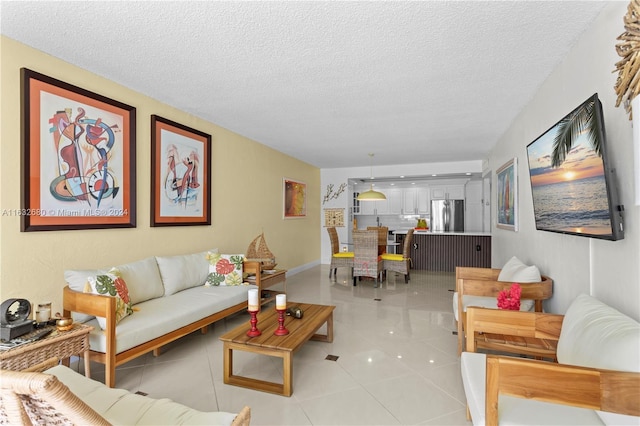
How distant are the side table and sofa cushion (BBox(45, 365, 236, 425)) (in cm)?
45

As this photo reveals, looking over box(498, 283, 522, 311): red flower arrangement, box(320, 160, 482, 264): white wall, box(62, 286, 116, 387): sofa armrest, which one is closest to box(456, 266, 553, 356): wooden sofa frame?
box(498, 283, 522, 311): red flower arrangement

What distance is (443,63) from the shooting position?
2.55 meters

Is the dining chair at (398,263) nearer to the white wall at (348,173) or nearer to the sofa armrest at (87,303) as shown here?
the white wall at (348,173)

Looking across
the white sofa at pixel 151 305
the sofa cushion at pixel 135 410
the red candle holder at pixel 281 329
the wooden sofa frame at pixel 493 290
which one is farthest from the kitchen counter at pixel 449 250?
the sofa cushion at pixel 135 410

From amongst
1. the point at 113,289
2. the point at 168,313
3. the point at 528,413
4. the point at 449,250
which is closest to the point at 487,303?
the point at 528,413

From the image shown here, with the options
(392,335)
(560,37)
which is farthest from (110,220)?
(560,37)

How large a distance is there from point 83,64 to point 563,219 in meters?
3.91

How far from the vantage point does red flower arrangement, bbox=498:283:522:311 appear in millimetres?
2262

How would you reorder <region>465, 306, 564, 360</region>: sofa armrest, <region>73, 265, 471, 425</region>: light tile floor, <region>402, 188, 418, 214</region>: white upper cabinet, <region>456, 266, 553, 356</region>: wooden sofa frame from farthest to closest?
<region>402, 188, 418, 214</region>: white upper cabinet < <region>456, 266, 553, 356</region>: wooden sofa frame < <region>73, 265, 471, 425</region>: light tile floor < <region>465, 306, 564, 360</region>: sofa armrest

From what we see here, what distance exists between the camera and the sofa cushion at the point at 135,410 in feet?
4.24

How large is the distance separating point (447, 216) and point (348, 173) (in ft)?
10.3

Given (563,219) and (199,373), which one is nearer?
(563,219)

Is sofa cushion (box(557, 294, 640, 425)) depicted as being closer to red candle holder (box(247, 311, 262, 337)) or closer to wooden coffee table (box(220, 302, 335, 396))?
wooden coffee table (box(220, 302, 335, 396))

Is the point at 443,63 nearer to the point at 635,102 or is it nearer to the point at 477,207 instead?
the point at 635,102
